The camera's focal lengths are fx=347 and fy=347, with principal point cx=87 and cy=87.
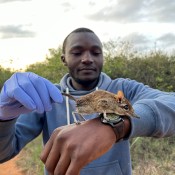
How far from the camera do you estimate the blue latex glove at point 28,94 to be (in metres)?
1.49

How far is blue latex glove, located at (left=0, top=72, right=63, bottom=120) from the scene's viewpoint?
58.8 inches

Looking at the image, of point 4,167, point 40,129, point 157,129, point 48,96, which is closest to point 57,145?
point 48,96

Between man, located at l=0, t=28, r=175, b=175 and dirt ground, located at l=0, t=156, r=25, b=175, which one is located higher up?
man, located at l=0, t=28, r=175, b=175

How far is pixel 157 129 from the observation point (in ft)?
5.17

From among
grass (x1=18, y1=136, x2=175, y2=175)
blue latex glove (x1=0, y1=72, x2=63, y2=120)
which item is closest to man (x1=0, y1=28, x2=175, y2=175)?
blue latex glove (x1=0, y1=72, x2=63, y2=120)

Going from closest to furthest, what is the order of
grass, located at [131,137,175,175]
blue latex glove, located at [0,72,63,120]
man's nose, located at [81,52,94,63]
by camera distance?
blue latex glove, located at [0,72,63,120], man's nose, located at [81,52,94,63], grass, located at [131,137,175,175]

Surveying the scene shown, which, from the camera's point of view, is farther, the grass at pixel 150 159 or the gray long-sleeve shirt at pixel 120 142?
the grass at pixel 150 159

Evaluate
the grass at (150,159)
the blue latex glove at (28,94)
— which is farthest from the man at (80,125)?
the grass at (150,159)

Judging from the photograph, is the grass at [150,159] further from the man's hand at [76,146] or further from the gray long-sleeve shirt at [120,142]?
the man's hand at [76,146]

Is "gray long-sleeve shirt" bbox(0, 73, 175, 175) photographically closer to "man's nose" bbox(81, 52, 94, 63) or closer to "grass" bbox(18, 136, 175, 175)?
"man's nose" bbox(81, 52, 94, 63)

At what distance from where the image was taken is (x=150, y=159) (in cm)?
585

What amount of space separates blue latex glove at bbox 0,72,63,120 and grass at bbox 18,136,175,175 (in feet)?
12.5

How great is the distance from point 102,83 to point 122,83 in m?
0.14

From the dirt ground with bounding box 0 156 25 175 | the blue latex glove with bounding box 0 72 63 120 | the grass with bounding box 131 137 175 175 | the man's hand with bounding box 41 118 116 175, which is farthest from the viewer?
the dirt ground with bounding box 0 156 25 175
